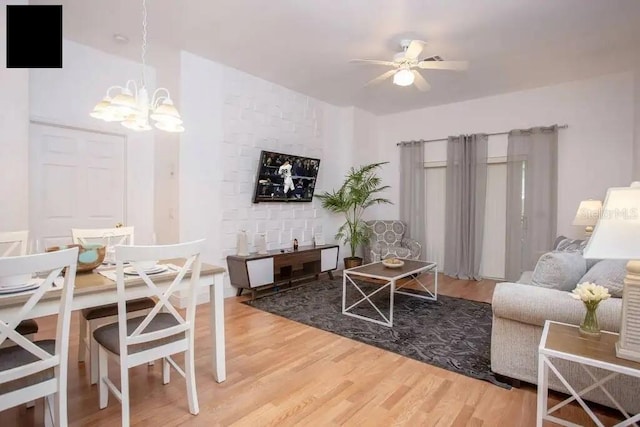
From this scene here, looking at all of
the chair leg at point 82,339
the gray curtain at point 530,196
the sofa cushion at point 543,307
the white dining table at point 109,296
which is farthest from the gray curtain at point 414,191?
the chair leg at point 82,339

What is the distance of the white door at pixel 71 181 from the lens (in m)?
3.54

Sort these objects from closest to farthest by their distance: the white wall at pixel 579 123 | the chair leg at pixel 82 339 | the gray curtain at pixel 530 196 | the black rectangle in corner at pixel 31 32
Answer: the chair leg at pixel 82 339 < the black rectangle in corner at pixel 31 32 < the white wall at pixel 579 123 < the gray curtain at pixel 530 196

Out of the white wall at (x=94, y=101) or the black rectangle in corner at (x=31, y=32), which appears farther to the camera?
the white wall at (x=94, y=101)

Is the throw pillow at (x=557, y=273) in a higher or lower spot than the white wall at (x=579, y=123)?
lower

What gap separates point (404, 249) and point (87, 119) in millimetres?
4468

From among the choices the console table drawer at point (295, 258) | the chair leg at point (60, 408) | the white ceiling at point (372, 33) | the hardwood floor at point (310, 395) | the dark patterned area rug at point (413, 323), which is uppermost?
the white ceiling at point (372, 33)

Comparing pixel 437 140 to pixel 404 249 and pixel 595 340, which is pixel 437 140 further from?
pixel 595 340

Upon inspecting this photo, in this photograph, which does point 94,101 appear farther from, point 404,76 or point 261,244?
point 404,76

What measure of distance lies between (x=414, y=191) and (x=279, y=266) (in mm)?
2803

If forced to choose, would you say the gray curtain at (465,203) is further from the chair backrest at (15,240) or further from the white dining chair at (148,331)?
the chair backrest at (15,240)

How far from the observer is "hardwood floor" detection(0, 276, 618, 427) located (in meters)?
1.89

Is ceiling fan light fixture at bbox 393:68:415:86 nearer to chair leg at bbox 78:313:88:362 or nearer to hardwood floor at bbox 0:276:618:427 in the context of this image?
hardwood floor at bbox 0:276:618:427

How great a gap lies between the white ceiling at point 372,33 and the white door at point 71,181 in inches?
41.5

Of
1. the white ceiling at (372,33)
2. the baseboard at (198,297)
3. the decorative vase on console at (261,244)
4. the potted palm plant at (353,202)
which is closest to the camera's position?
the white ceiling at (372,33)
